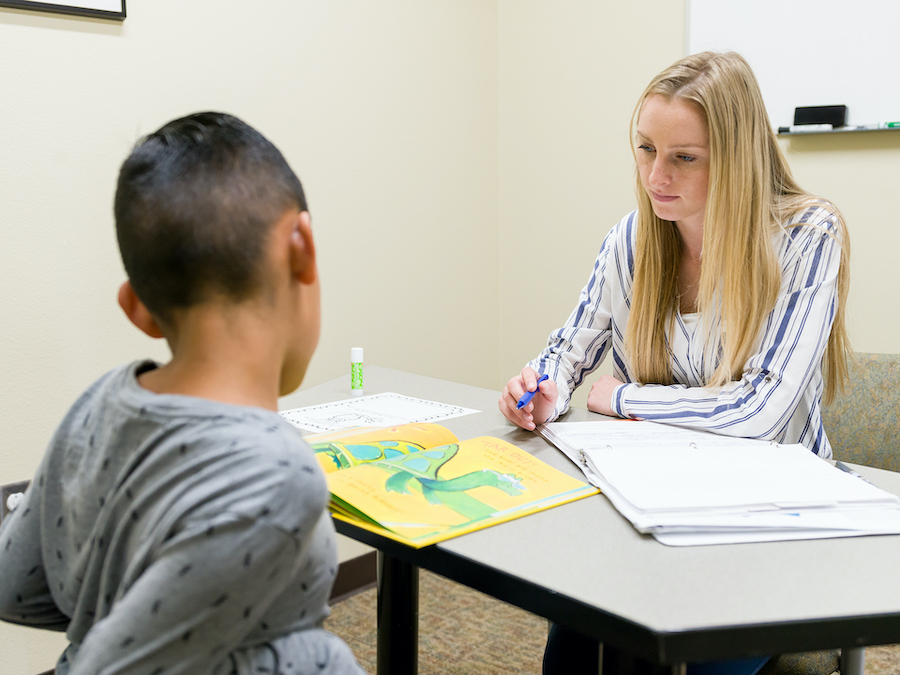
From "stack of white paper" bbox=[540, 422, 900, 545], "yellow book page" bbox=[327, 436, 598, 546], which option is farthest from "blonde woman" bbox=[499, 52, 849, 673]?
"yellow book page" bbox=[327, 436, 598, 546]

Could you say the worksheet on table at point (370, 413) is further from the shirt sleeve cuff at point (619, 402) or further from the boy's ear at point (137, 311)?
the boy's ear at point (137, 311)

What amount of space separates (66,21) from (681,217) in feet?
4.65

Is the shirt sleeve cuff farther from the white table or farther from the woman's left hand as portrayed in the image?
the white table

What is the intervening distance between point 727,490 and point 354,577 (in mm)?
1770

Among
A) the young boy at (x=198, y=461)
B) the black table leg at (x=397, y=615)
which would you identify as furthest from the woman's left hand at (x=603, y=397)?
the young boy at (x=198, y=461)

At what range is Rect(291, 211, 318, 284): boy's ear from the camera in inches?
25.6

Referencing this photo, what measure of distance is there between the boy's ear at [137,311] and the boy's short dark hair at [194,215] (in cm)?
4

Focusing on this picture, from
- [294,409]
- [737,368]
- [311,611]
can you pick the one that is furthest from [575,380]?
[311,611]

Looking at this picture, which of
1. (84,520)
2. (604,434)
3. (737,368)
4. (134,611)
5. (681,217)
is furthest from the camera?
(681,217)

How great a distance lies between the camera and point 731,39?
2340mm

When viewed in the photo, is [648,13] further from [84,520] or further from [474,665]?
[84,520]

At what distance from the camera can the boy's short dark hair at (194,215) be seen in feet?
1.98

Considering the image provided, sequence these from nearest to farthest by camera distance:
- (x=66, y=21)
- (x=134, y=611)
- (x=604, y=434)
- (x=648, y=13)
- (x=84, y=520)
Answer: (x=134, y=611) < (x=84, y=520) < (x=604, y=434) < (x=66, y=21) < (x=648, y=13)

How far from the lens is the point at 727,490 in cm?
97
